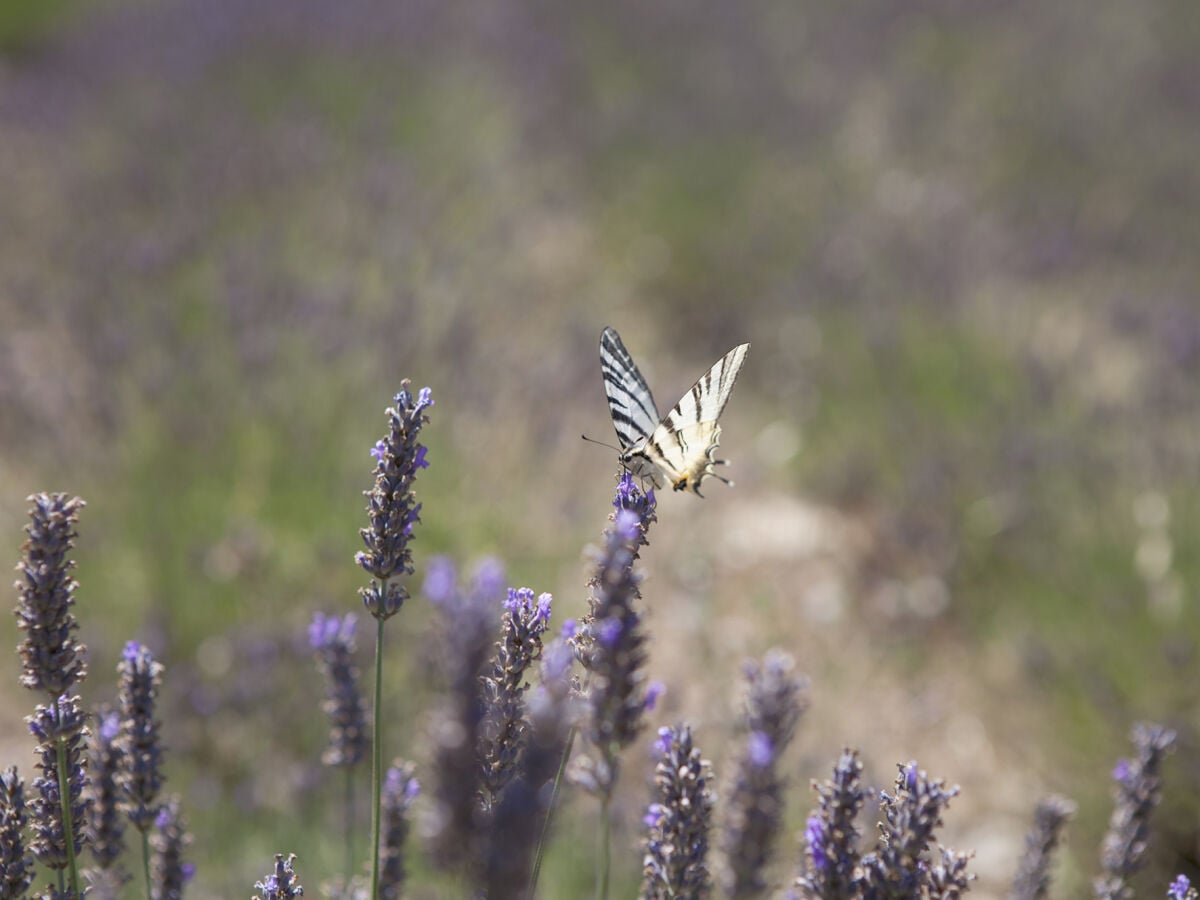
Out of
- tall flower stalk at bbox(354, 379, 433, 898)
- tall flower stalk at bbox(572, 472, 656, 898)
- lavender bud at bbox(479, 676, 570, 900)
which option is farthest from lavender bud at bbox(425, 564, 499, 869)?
tall flower stalk at bbox(354, 379, 433, 898)

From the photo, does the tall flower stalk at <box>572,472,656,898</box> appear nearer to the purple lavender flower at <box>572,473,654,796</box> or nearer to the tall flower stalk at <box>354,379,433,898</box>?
the purple lavender flower at <box>572,473,654,796</box>

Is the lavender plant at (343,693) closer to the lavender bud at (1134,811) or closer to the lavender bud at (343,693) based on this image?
the lavender bud at (343,693)

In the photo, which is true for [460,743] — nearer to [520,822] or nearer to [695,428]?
[520,822]

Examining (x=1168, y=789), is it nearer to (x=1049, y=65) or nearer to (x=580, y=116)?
(x=580, y=116)

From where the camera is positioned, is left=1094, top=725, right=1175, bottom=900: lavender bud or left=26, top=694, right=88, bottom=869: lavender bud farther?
left=1094, top=725, right=1175, bottom=900: lavender bud

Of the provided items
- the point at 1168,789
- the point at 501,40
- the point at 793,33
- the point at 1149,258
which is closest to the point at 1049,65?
the point at 793,33

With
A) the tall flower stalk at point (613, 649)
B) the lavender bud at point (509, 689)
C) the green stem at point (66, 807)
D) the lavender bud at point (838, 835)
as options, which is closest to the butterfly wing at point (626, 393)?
the tall flower stalk at point (613, 649)
